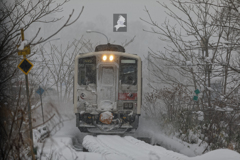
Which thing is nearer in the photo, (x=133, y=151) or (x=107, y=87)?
(x=133, y=151)

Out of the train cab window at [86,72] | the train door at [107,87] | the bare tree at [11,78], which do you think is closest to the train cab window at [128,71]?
the train door at [107,87]

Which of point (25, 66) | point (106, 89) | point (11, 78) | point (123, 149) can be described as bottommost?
point (123, 149)

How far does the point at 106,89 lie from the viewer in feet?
26.8

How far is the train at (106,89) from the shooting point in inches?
321

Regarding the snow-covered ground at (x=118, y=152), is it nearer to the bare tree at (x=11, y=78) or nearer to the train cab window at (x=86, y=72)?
the bare tree at (x=11, y=78)

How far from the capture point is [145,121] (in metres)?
11.8

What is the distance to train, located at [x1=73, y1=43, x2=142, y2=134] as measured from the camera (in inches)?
321

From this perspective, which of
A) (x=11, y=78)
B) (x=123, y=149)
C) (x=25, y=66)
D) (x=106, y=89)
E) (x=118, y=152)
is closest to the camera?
(x=11, y=78)

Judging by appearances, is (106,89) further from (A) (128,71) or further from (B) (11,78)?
(B) (11,78)

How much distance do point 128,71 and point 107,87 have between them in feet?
2.45

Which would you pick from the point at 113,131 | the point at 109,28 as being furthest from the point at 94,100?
the point at 109,28

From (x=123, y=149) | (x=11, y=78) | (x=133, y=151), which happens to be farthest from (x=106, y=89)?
(x=11, y=78)

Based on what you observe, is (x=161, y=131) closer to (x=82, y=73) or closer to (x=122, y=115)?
(x=122, y=115)

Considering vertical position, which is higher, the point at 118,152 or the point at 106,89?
the point at 106,89
